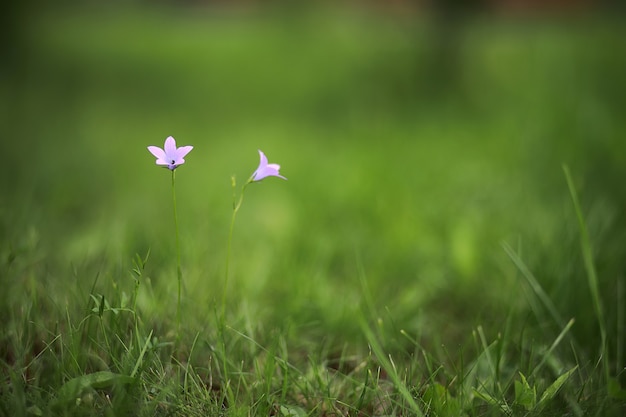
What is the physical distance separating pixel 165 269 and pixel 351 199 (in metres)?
1.43

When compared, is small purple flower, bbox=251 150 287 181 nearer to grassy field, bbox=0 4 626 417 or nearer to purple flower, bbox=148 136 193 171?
purple flower, bbox=148 136 193 171

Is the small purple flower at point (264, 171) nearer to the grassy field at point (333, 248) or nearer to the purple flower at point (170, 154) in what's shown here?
the purple flower at point (170, 154)

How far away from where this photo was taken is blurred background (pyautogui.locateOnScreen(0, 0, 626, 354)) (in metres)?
1.76

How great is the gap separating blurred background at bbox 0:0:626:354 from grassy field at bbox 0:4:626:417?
2cm

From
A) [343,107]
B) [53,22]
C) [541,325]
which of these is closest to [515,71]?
[343,107]

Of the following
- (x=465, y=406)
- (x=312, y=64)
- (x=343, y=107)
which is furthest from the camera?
(x=312, y=64)

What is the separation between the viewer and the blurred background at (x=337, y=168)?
1757mm

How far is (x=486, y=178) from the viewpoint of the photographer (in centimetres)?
299

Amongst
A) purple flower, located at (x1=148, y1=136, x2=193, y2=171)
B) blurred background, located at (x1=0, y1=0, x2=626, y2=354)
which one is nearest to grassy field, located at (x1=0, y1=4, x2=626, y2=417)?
blurred background, located at (x1=0, y1=0, x2=626, y2=354)

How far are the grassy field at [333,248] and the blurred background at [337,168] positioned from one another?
0.02m

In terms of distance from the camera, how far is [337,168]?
11.5 feet

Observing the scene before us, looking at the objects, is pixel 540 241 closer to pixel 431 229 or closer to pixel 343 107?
pixel 431 229

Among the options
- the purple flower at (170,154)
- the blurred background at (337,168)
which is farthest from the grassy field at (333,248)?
the purple flower at (170,154)

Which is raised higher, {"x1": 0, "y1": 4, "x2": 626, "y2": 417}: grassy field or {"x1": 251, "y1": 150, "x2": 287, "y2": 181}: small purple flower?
{"x1": 251, "y1": 150, "x2": 287, "y2": 181}: small purple flower
